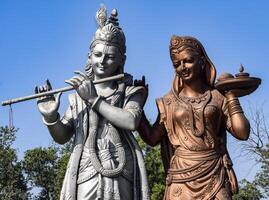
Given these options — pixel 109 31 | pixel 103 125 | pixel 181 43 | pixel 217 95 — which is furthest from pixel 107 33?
pixel 217 95

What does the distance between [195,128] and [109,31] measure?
1.27 metres

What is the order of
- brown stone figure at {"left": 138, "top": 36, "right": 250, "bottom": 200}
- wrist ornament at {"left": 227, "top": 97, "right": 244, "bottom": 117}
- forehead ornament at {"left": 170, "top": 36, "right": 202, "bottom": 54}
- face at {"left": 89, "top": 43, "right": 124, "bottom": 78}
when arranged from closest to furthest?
brown stone figure at {"left": 138, "top": 36, "right": 250, "bottom": 200} → wrist ornament at {"left": 227, "top": 97, "right": 244, "bottom": 117} → face at {"left": 89, "top": 43, "right": 124, "bottom": 78} → forehead ornament at {"left": 170, "top": 36, "right": 202, "bottom": 54}

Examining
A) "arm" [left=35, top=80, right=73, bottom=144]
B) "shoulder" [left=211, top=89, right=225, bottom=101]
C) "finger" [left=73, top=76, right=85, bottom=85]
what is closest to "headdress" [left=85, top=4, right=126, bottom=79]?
"finger" [left=73, top=76, right=85, bottom=85]

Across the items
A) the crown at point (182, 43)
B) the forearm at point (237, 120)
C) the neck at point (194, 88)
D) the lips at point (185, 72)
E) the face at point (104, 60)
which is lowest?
the forearm at point (237, 120)

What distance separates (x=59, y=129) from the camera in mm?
6074

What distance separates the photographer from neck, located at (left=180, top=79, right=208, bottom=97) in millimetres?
6359

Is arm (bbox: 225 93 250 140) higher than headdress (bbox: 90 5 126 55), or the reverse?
headdress (bbox: 90 5 126 55)

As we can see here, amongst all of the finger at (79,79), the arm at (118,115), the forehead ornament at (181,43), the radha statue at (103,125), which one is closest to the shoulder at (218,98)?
the forehead ornament at (181,43)

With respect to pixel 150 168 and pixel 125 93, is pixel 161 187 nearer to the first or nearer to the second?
pixel 150 168

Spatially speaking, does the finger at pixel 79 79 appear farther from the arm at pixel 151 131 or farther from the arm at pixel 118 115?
the arm at pixel 151 131

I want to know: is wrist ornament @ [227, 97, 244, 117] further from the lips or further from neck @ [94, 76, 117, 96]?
neck @ [94, 76, 117, 96]

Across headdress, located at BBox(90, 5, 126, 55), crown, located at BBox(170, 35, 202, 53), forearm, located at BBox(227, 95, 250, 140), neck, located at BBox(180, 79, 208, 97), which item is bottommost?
forearm, located at BBox(227, 95, 250, 140)

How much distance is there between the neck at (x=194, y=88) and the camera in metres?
6.36

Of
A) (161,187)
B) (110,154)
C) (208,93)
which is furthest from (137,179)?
(161,187)
